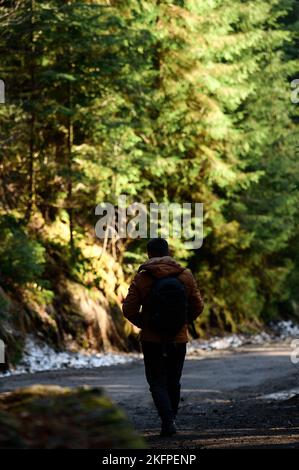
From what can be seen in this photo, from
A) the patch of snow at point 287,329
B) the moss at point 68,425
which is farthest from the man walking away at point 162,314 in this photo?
the patch of snow at point 287,329

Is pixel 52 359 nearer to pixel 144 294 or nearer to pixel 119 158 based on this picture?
pixel 119 158

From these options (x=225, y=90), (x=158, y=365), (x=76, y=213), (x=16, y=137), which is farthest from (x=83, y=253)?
(x=158, y=365)

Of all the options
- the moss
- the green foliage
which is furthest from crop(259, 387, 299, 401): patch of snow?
the moss

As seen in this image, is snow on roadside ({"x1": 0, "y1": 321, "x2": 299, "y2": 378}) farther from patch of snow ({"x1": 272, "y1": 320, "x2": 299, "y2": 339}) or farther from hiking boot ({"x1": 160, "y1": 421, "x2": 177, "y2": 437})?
patch of snow ({"x1": 272, "y1": 320, "x2": 299, "y2": 339})

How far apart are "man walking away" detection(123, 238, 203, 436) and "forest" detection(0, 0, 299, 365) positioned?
23.0 feet

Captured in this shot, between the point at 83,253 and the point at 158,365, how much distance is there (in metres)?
13.4

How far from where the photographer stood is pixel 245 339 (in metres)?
27.8

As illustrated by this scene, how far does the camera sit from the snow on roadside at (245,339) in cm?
2473

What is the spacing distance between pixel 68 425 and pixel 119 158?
17653mm

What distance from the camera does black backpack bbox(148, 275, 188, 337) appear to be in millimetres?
8828

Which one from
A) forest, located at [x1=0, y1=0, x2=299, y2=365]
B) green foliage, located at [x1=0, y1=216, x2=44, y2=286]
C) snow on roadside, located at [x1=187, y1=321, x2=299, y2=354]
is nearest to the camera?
green foliage, located at [x1=0, y1=216, x2=44, y2=286]

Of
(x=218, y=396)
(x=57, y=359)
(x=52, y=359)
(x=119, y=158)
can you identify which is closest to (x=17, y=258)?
(x=52, y=359)

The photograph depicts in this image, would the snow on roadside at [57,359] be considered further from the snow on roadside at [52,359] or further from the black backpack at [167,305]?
the black backpack at [167,305]
